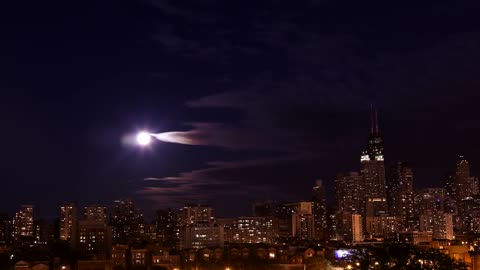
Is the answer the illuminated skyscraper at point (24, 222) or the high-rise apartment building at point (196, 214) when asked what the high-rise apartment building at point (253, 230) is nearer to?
the high-rise apartment building at point (196, 214)

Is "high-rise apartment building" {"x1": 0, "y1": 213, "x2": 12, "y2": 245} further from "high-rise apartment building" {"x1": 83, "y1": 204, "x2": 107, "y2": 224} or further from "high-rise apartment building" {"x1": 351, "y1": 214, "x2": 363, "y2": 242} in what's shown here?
"high-rise apartment building" {"x1": 351, "y1": 214, "x2": 363, "y2": 242}

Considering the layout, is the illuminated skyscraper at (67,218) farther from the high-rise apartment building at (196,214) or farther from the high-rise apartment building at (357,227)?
the high-rise apartment building at (357,227)

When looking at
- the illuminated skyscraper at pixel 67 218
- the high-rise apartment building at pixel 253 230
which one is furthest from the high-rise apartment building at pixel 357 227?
the illuminated skyscraper at pixel 67 218

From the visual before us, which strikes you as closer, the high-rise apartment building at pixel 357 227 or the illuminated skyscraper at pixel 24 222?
→ the illuminated skyscraper at pixel 24 222

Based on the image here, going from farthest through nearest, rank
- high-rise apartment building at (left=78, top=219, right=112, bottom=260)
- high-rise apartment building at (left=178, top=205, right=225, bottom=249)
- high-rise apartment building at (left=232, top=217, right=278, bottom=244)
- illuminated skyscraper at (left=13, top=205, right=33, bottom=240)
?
high-rise apartment building at (left=232, top=217, right=278, bottom=244) → illuminated skyscraper at (left=13, top=205, right=33, bottom=240) → high-rise apartment building at (left=178, top=205, right=225, bottom=249) → high-rise apartment building at (left=78, top=219, right=112, bottom=260)

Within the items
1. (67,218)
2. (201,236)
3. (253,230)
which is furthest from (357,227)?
(67,218)

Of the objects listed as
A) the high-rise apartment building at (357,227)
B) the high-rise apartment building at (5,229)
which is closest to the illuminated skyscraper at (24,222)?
the high-rise apartment building at (5,229)

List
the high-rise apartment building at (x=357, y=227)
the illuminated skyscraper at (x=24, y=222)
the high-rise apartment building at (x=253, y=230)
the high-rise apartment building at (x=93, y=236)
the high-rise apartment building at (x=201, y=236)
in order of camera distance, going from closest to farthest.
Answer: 1. the high-rise apartment building at (x=93, y=236)
2. the high-rise apartment building at (x=201, y=236)
3. the illuminated skyscraper at (x=24, y=222)
4. the high-rise apartment building at (x=253, y=230)
5. the high-rise apartment building at (x=357, y=227)

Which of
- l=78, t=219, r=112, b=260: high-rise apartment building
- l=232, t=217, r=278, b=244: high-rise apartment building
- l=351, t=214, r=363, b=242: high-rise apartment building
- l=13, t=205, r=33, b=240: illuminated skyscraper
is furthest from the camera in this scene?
l=351, t=214, r=363, b=242: high-rise apartment building

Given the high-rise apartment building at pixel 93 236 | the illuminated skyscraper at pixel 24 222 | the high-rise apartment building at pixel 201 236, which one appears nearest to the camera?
the high-rise apartment building at pixel 93 236

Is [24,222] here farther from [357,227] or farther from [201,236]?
[357,227]

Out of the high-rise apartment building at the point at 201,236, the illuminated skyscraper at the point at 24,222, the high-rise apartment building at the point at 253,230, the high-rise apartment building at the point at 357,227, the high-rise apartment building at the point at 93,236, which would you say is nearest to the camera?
the high-rise apartment building at the point at 93,236

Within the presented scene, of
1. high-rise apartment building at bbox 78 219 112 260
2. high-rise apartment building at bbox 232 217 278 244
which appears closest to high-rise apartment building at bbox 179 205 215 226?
high-rise apartment building at bbox 232 217 278 244

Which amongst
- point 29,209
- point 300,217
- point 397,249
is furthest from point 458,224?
point 397,249
